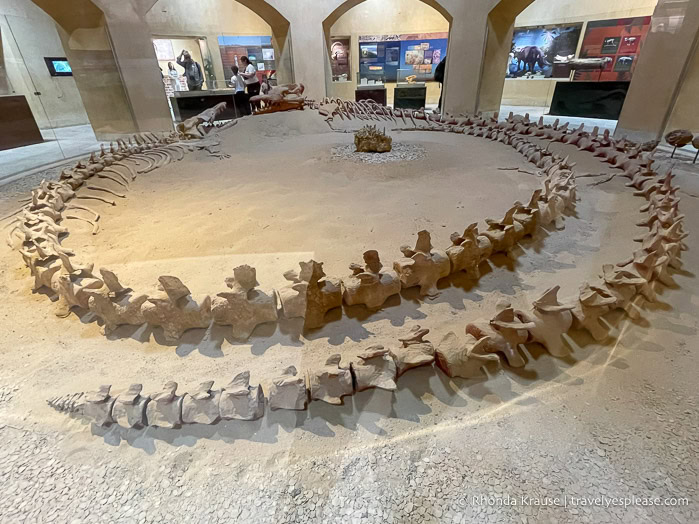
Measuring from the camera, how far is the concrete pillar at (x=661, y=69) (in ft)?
18.7

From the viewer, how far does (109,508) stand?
1096 millimetres

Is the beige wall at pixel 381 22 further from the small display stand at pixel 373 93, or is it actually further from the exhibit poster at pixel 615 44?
the exhibit poster at pixel 615 44

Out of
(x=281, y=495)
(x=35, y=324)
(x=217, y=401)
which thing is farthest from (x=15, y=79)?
(x=281, y=495)

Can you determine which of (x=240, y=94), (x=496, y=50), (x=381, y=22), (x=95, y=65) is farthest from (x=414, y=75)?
(x=95, y=65)

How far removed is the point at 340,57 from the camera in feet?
42.5

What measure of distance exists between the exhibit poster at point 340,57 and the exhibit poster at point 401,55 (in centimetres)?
52

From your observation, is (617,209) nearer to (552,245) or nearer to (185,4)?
(552,245)

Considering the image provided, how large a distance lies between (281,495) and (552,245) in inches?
99.7

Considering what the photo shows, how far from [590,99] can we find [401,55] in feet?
21.4

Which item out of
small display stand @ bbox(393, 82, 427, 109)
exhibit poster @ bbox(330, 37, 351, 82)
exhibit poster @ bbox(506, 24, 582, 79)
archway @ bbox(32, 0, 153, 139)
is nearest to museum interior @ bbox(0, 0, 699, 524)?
archway @ bbox(32, 0, 153, 139)

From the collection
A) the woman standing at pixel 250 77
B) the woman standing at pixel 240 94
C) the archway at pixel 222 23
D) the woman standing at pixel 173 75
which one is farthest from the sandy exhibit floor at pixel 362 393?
the woman standing at pixel 173 75

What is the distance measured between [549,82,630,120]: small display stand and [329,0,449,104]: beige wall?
5507 millimetres

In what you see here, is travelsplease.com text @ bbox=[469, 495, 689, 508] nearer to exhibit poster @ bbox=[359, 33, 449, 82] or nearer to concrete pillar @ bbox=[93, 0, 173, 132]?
concrete pillar @ bbox=[93, 0, 173, 132]

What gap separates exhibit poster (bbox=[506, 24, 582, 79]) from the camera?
34.8ft
